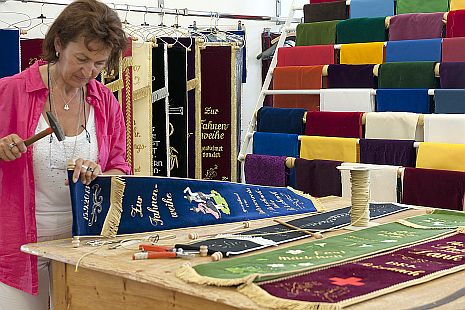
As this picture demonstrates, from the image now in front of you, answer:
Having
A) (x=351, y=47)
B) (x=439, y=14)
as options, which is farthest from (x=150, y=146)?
(x=439, y=14)

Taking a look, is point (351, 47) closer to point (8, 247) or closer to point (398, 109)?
point (398, 109)

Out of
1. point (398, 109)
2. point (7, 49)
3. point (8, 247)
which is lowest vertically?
point (8, 247)

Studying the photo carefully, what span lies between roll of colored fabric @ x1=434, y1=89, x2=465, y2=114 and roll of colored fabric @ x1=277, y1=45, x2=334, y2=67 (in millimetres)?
828

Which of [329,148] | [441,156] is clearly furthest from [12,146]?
[329,148]

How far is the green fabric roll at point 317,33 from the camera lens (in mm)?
4551

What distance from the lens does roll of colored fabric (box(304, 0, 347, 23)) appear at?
4.61m

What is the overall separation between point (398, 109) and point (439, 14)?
538mm

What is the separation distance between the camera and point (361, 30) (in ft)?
14.5

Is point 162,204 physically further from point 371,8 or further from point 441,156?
point 371,8

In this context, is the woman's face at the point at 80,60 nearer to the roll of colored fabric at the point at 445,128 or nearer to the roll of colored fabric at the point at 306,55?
the roll of colored fabric at the point at 445,128

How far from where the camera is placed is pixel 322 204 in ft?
9.96

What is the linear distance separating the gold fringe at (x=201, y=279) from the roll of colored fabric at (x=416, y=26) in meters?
2.61

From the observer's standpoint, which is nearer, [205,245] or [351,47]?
[205,245]

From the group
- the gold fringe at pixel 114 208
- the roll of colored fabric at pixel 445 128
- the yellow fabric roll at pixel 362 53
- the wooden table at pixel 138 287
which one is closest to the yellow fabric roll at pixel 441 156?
the roll of colored fabric at pixel 445 128
